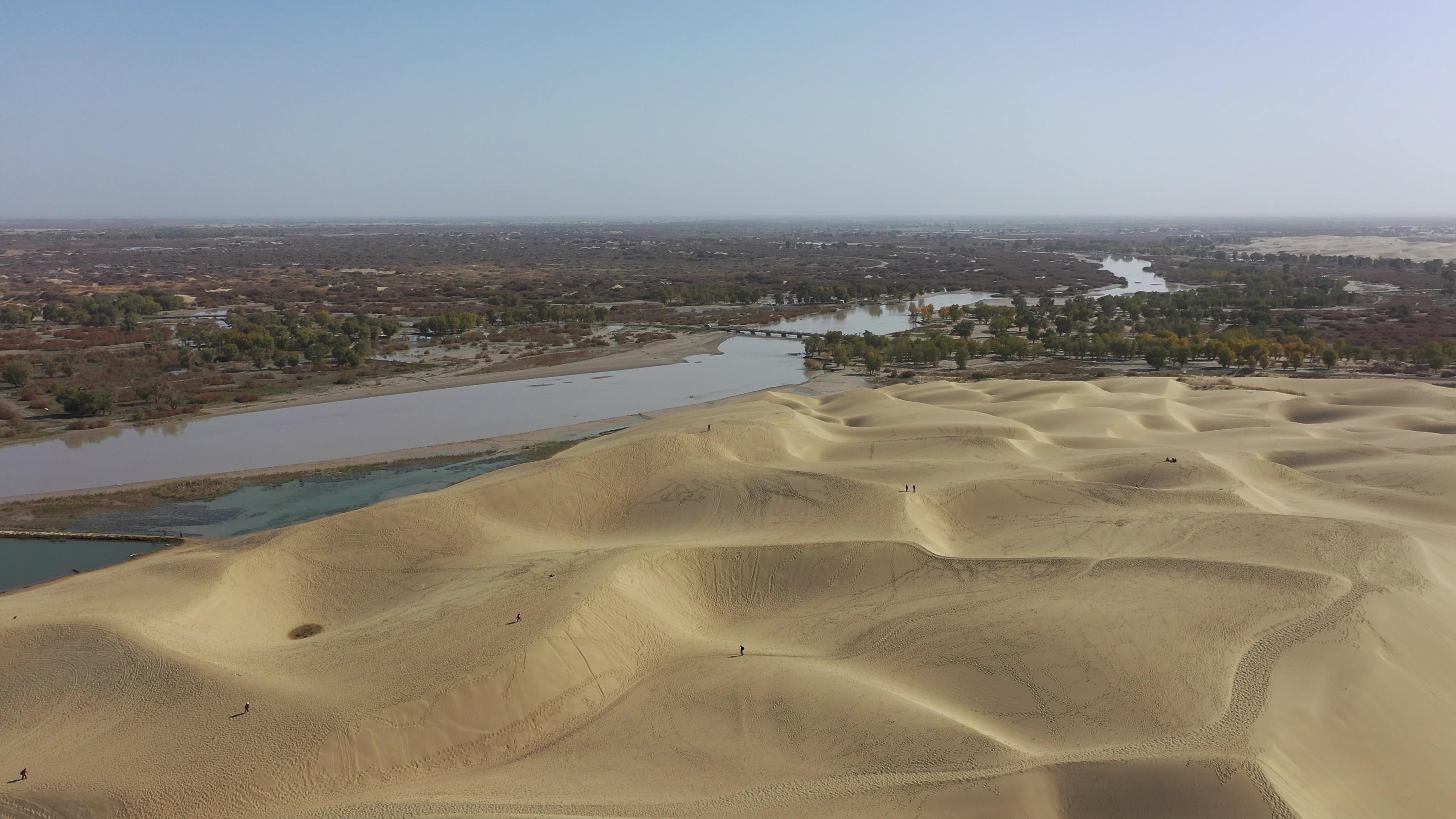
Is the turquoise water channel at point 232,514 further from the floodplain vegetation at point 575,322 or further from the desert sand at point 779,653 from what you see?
the floodplain vegetation at point 575,322

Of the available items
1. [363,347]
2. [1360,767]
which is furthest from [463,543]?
[363,347]

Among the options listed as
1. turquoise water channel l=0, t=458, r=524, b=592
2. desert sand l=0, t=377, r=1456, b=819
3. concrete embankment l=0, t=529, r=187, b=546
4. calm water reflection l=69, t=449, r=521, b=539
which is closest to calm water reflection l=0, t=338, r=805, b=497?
calm water reflection l=69, t=449, r=521, b=539

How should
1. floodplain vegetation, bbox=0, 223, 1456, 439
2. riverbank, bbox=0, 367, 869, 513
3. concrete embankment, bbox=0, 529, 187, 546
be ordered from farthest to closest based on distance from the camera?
floodplain vegetation, bbox=0, 223, 1456, 439, riverbank, bbox=0, 367, 869, 513, concrete embankment, bbox=0, 529, 187, 546

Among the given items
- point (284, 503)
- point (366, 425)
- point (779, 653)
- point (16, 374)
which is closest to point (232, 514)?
point (284, 503)

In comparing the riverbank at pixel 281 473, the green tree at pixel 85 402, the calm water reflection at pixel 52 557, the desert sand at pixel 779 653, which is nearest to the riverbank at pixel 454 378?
the green tree at pixel 85 402

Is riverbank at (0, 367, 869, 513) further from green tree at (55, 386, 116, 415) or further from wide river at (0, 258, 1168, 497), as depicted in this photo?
green tree at (55, 386, 116, 415)

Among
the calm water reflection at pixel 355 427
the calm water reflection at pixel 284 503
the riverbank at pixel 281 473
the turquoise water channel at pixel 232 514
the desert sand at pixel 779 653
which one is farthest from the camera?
the calm water reflection at pixel 355 427
